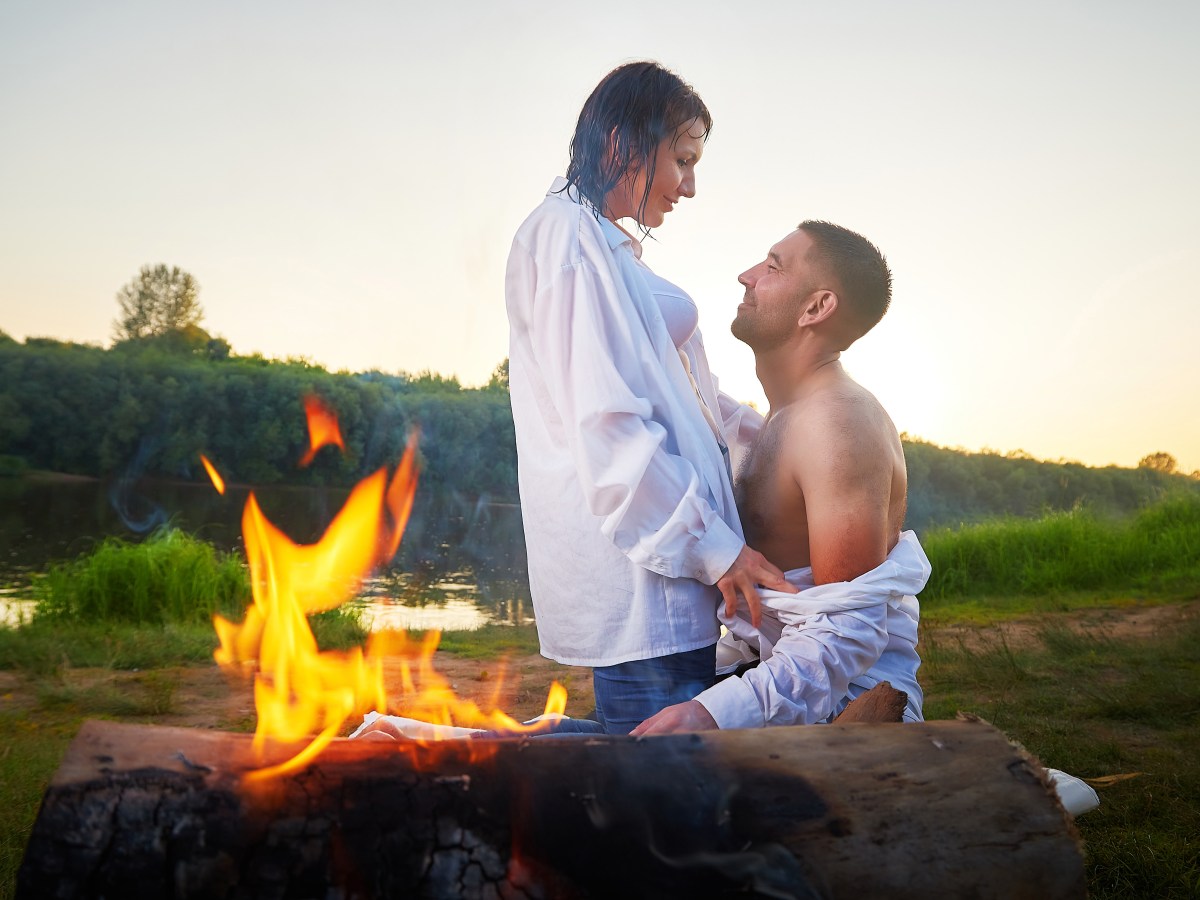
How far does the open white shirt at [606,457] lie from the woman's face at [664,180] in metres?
0.15

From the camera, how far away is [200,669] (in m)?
7.08

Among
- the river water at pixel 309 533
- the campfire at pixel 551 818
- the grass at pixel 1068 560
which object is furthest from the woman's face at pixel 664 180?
the river water at pixel 309 533

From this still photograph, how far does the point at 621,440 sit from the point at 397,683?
526 cm

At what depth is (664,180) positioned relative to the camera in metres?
2.51

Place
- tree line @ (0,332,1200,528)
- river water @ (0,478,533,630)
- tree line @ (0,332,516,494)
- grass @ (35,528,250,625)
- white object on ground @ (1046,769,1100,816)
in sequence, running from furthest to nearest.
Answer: tree line @ (0,332,516,494) → tree line @ (0,332,1200,528) → river water @ (0,478,533,630) → grass @ (35,528,250,625) → white object on ground @ (1046,769,1100,816)

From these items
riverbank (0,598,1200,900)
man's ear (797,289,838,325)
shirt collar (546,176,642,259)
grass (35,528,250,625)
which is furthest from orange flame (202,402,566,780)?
grass (35,528,250,625)

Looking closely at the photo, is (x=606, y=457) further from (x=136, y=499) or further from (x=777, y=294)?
(x=136, y=499)

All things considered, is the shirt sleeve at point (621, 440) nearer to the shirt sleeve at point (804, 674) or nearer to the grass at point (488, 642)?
the shirt sleeve at point (804, 674)

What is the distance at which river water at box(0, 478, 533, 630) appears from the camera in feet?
51.2

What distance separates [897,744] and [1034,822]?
25cm

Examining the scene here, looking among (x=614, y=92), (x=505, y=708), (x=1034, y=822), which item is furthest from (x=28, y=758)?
(x=1034, y=822)

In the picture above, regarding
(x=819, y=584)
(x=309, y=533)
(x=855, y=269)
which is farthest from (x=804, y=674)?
(x=309, y=533)

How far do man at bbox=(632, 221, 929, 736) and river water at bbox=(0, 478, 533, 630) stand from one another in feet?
30.8

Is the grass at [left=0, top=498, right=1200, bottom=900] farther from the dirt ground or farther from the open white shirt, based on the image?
the open white shirt
